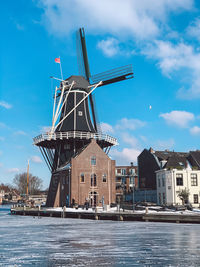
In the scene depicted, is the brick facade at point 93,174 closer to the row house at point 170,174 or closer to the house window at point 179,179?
the row house at point 170,174

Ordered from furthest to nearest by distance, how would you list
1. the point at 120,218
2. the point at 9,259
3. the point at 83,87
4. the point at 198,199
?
1. the point at 83,87
2. the point at 198,199
3. the point at 120,218
4. the point at 9,259

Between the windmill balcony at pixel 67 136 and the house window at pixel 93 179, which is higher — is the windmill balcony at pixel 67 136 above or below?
above

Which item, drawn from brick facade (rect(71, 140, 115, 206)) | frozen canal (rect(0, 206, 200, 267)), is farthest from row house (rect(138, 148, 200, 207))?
frozen canal (rect(0, 206, 200, 267))

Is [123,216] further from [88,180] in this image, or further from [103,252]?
[103,252]

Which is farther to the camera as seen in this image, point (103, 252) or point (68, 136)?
point (68, 136)

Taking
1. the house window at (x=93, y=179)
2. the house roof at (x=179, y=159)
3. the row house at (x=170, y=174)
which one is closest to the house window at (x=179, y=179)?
the row house at (x=170, y=174)

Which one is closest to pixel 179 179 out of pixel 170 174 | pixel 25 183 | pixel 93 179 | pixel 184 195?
pixel 170 174

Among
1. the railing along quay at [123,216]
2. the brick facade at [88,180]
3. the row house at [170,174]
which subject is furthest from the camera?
the row house at [170,174]

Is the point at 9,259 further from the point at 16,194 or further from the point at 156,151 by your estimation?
the point at 16,194

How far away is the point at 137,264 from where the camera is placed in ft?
34.2

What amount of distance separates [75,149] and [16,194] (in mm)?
120090

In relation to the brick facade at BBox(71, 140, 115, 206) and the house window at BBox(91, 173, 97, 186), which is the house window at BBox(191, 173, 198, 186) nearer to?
the brick facade at BBox(71, 140, 115, 206)

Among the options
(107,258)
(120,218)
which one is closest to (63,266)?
(107,258)

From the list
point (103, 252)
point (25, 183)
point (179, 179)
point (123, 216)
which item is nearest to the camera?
point (103, 252)
